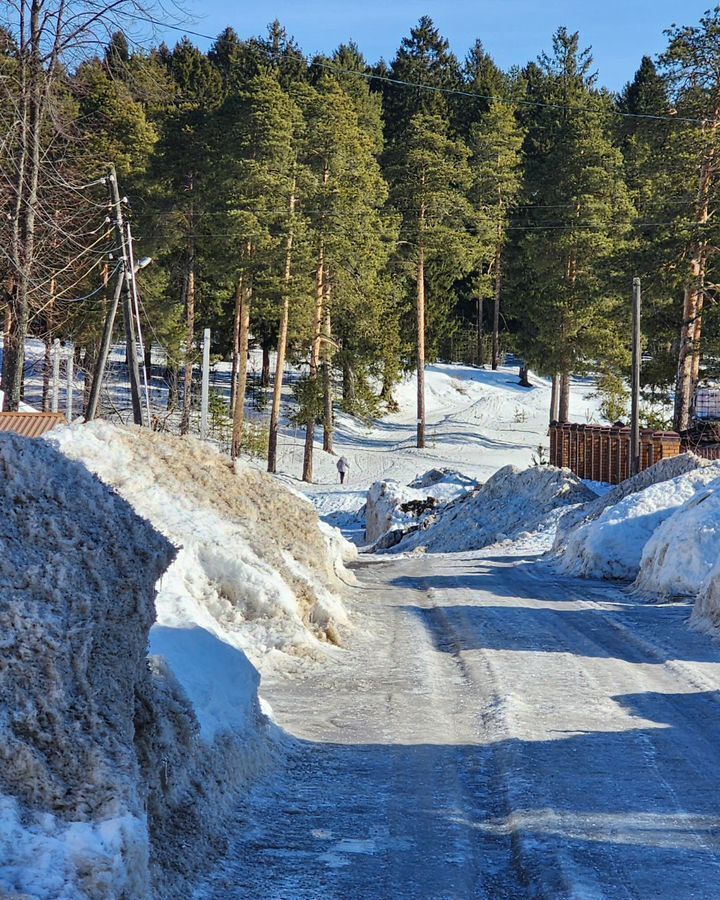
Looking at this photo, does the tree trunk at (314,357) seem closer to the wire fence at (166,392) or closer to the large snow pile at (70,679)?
the wire fence at (166,392)

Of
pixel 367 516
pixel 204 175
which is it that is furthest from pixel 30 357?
pixel 367 516

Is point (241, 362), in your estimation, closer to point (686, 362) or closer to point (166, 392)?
point (166, 392)

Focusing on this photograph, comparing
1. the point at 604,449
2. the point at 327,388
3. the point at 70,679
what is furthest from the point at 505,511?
the point at 70,679

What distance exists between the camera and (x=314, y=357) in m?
50.1

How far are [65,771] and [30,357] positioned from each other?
5422 cm

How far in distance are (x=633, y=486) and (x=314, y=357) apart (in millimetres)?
26259

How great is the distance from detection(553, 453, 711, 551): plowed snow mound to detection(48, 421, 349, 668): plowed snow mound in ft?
37.8

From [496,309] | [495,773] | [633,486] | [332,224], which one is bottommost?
[495,773]

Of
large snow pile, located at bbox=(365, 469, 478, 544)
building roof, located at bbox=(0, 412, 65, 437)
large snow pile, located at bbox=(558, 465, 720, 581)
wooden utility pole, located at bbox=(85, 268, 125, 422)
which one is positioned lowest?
large snow pile, located at bbox=(365, 469, 478, 544)

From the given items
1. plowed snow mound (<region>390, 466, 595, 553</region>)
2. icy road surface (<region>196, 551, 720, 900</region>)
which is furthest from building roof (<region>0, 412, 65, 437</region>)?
plowed snow mound (<region>390, 466, 595, 553</region>)

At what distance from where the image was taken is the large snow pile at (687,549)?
620 inches

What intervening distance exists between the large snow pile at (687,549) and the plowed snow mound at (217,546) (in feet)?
17.0

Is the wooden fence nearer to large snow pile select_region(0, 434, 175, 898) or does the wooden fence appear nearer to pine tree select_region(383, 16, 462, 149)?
large snow pile select_region(0, 434, 175, 898)

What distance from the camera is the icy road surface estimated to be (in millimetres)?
5367
